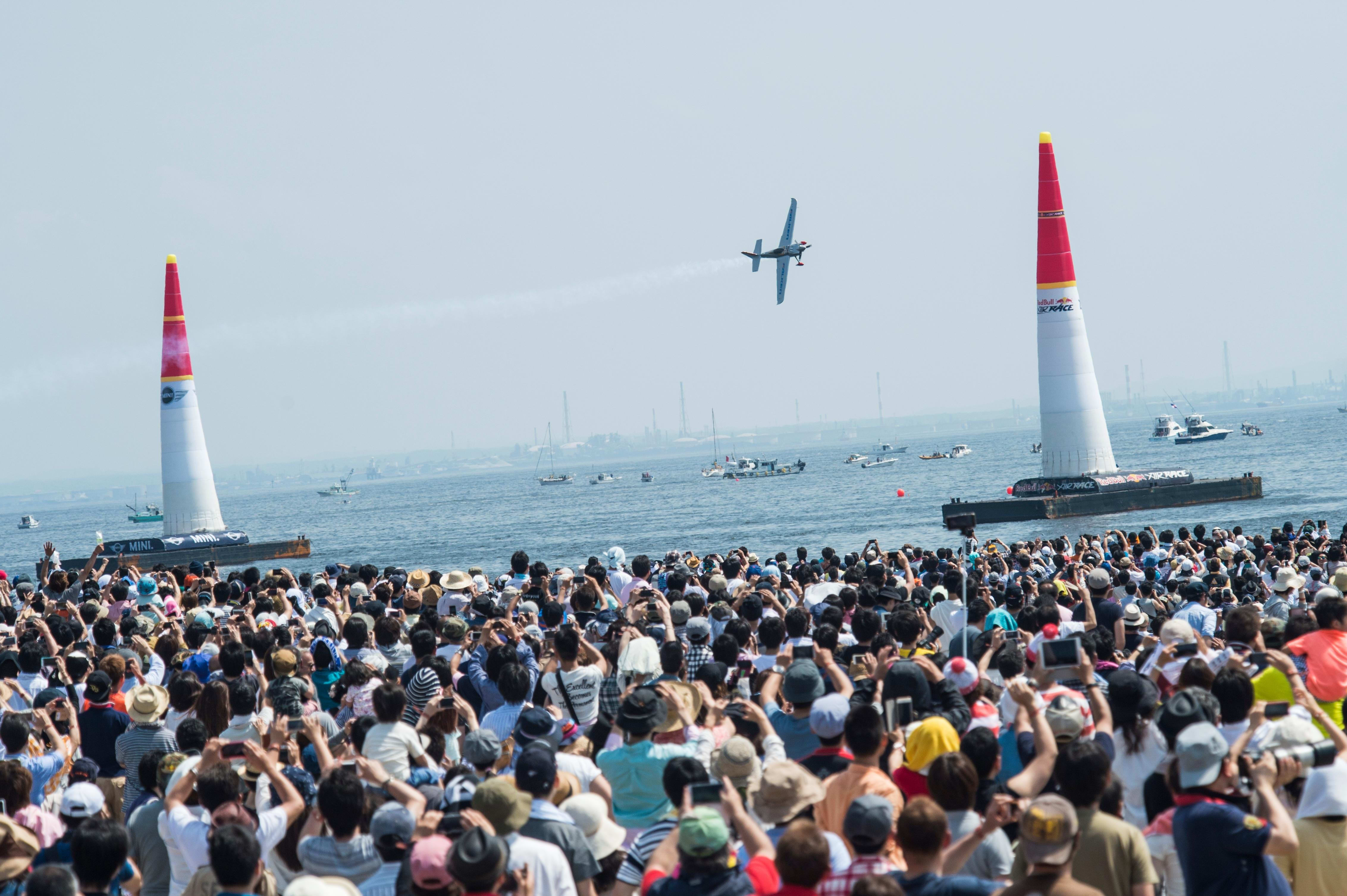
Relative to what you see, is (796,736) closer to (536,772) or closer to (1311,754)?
(536,772)

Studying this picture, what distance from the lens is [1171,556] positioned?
61.5ft

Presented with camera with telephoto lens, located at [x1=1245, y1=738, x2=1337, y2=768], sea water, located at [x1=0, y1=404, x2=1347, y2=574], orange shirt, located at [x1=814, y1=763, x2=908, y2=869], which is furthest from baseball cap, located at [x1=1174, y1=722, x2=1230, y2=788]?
sea water, located at [x1=0, y1=404, x2=1347, y2=574]

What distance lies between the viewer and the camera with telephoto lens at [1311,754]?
564 cm

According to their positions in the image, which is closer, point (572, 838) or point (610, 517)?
point (572, 838)

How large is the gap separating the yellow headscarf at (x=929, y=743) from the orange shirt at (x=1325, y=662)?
106 inches

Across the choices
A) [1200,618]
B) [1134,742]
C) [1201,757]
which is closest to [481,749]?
[1134,742]

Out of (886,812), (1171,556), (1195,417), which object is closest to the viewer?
(886,812)

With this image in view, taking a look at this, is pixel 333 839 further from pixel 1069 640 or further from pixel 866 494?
pixel 866 494

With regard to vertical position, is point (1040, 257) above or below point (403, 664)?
above

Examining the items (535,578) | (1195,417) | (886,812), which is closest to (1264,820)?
(886,812)

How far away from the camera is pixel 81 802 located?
646 cm

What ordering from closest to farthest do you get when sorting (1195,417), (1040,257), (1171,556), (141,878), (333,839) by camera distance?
(333,839) → (141,878) → (1171,556) → (1040,257) → (1195,417)

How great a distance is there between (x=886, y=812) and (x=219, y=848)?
8.87 ft

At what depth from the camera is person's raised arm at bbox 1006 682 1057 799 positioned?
232 inches
